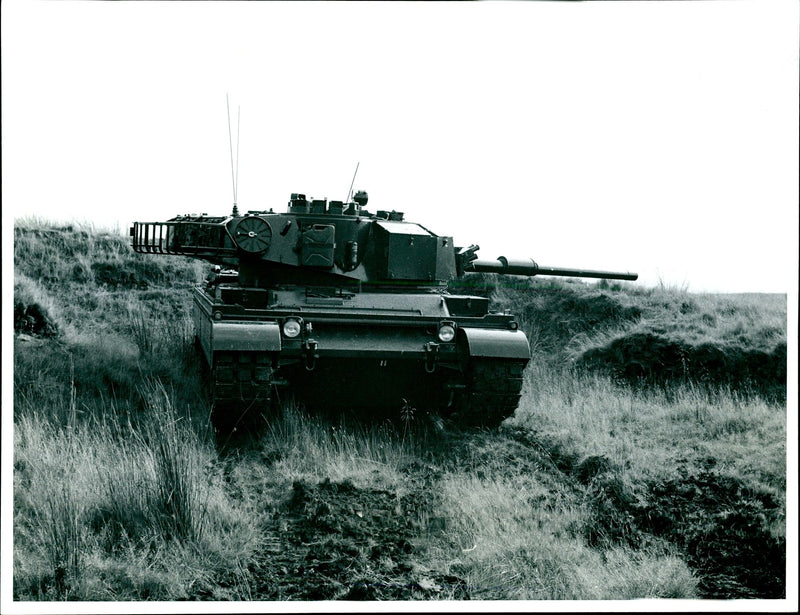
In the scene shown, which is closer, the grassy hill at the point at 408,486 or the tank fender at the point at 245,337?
the grassy hill at the point at 408,486

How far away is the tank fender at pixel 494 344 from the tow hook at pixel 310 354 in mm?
1252

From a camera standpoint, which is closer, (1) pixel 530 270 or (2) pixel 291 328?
(2) pixel 291 328

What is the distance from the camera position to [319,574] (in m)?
4.66

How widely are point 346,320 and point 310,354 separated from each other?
1.50 feet

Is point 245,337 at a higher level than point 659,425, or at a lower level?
higher

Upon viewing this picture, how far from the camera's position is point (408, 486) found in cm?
591

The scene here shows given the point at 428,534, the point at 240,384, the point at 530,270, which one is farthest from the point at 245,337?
the point at 530,270

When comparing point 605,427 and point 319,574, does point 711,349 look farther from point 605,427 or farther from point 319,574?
point 319,574

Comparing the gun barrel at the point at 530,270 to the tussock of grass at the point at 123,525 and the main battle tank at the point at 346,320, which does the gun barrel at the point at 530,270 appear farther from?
the tussock of grass at the point at 123,525

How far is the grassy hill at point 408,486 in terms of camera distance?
4617 millimetres

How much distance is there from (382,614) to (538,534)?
1.17 metres

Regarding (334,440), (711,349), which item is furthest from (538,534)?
(711,349)

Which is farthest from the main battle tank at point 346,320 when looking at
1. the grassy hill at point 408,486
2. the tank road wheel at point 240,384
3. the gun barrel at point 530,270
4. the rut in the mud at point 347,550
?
the rut in the mud at point 347,550

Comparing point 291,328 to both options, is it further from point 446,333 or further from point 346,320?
point 446,333
